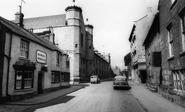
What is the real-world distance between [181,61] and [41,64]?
13.6m

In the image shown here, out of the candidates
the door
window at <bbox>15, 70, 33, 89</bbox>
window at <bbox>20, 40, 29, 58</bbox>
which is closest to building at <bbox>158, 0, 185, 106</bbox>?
window at <bbox>15, 70, 33, 89</bbox>

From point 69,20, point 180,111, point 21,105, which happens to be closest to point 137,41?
point 69,20

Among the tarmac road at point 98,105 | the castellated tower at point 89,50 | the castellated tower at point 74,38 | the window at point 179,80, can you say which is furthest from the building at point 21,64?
the castellated tower at point 89,50

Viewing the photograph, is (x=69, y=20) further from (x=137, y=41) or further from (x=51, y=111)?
(x=51, y=111)

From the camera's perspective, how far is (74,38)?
1358 inches

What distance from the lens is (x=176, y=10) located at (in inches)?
366

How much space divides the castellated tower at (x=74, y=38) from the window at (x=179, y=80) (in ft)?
83.9

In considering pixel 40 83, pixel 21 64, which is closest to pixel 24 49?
pixel 21 64

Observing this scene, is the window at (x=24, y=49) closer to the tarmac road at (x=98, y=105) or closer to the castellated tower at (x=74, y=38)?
the tarmac road at (x=98, y=105)

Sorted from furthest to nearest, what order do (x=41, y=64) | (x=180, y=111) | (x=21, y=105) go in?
(x=41, y=64) < (x=21, y=105) < (x=180, y=111)

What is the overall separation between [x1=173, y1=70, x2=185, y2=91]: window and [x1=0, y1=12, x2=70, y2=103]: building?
12152mm

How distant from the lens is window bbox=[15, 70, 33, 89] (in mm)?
11961

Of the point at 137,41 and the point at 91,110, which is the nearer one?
the point at 91,110

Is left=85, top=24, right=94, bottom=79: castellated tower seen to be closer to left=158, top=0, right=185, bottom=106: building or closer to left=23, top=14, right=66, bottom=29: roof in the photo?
left=23, top=14, right=66, bottom=29: roof
